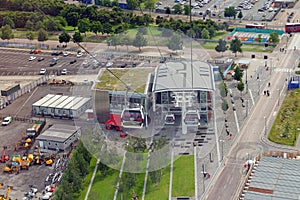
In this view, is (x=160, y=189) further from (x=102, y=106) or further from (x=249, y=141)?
(x=102, y=106)

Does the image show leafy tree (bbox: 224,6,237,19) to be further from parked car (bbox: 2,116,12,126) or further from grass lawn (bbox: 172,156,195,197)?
→ grass lawn (bbox: 172,156,195,197)

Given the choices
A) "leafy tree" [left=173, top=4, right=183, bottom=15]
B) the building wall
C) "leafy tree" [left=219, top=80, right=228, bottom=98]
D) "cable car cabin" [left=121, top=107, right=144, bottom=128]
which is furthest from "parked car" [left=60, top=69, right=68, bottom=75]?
"leafy tree" [left=173, top=4, right=183, bottom=15]

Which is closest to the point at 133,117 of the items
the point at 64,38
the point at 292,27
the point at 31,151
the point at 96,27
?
the point at 31,151

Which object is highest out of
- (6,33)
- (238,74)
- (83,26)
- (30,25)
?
(83,26)

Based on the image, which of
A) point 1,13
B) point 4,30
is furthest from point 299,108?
point 1,13

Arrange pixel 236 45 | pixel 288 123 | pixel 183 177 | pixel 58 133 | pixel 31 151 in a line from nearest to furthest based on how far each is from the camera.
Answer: pixel 183 177 → pixel 31 151 → pixel 58 133 → pixel 288 123 → pixel 236 45
